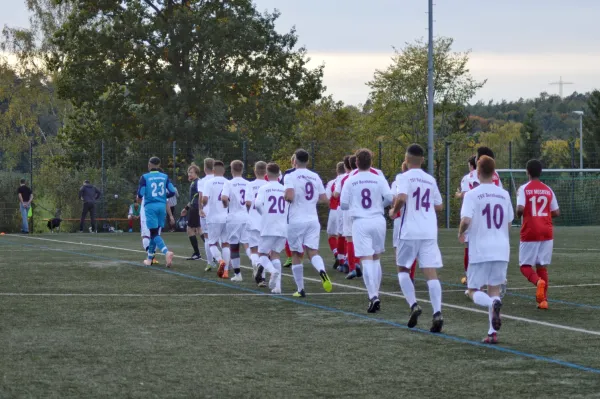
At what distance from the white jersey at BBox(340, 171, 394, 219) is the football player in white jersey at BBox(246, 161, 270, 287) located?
3964 mm

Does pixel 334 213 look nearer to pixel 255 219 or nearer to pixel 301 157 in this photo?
pixel 255 219

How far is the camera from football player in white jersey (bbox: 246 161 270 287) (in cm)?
1570

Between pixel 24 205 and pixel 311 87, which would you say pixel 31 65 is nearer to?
pixel 311 87

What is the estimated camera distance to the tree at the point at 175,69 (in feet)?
141

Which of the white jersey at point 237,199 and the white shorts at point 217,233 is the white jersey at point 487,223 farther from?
the white shorts at point 217,233

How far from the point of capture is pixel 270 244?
14.2 metres

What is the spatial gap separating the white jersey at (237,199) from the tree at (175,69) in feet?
85.5

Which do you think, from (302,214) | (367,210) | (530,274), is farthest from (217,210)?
(530,274)

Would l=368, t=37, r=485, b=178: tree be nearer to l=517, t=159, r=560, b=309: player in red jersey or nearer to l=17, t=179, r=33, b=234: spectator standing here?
l=17, t=179, r=33, b=234: spectator standing

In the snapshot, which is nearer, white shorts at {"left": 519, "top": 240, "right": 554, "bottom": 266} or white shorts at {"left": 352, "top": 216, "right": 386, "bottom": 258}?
white shorts at {"left": 352, "top": 216, "right": 386, "bottom": 258}

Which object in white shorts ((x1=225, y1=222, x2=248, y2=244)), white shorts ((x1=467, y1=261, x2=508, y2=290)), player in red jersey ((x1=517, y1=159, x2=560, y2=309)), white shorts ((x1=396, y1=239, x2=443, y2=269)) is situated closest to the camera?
white shorts ((x1=467, y1=261, x2=508, y2=290))

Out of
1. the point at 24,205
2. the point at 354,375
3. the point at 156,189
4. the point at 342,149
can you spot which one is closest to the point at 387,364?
the point at 354,375

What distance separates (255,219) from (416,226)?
Result: 6270 mm

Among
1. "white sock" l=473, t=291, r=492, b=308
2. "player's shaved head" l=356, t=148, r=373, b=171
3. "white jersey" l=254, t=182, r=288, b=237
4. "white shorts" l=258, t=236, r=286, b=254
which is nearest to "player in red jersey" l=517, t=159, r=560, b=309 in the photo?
"player's shaved head" l=356, t=148, r=373, b=171
